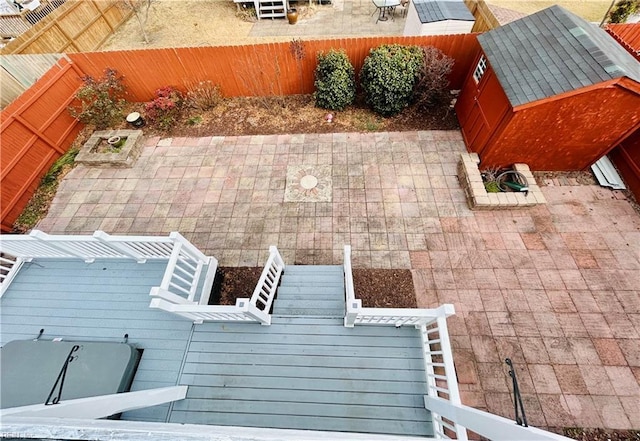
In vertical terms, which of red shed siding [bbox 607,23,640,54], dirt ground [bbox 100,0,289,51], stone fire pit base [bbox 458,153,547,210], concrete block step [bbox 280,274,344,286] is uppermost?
dirt ground [bbox 100,0,289,51]

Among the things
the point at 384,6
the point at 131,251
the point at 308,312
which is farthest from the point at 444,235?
the point at 384,6

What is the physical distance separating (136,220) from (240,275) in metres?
2.97

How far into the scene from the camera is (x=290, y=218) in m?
6.38

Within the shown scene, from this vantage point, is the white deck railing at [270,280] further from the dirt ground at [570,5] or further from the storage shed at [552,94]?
the dirt ground at [570,5]

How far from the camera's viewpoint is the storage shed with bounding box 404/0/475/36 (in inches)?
312

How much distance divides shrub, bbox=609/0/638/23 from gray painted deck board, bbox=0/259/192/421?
15236 mm

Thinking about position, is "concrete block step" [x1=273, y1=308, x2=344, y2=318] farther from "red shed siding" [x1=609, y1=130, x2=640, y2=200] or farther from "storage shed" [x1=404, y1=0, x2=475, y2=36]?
"storage shed" [x1=404, y1=0, x2=475, y2=36]

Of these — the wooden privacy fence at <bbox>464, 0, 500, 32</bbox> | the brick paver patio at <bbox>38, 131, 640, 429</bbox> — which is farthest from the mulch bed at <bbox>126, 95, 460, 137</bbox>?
the wooden privacy fence at <bbox>464, 0, 500, 32</bbox>

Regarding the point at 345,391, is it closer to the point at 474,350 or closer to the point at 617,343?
the point at 474,350

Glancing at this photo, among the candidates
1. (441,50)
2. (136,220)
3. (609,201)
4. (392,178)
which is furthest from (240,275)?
(609,201)

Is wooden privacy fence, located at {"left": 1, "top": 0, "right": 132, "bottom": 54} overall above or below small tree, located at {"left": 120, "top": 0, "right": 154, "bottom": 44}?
below

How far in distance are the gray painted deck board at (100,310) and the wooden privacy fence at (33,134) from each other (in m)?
3.20

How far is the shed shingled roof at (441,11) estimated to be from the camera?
7961 millimetres

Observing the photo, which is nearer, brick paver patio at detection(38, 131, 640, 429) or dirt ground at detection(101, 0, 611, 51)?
brick paver patio at detection(38, 131, 640, 429)
